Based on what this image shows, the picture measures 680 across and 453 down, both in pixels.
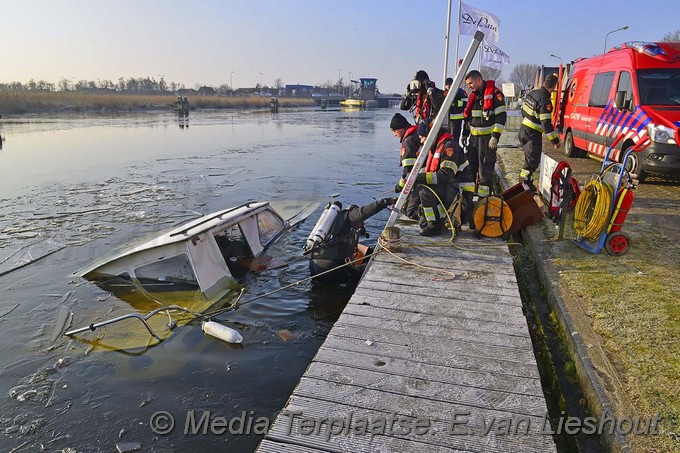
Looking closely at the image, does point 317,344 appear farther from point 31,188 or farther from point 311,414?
point 31,188

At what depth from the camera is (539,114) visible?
742 cm

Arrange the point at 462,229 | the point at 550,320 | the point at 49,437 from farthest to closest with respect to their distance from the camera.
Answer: the point at 462,229, the point at 550,320, the point at 49,437

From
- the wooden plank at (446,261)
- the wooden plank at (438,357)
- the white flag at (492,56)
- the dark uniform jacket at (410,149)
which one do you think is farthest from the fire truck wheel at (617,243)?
the white flag at (492,56)

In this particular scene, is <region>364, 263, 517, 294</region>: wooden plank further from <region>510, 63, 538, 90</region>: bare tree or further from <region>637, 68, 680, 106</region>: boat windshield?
<region>510, 63, 538, 90</region>: bare tree

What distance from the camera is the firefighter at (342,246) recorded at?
6.13 m

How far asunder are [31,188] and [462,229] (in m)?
12.7

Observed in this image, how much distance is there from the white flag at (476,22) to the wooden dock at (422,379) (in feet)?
31.6

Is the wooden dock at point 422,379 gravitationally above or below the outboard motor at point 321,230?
below

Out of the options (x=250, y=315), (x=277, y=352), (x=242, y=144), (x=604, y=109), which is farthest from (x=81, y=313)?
(x=242, y=144)

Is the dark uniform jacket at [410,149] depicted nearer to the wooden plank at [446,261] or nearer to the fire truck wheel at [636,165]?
the wooden plank at [446,261]

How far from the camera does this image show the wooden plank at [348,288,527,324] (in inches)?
154

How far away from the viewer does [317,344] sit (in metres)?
5.10

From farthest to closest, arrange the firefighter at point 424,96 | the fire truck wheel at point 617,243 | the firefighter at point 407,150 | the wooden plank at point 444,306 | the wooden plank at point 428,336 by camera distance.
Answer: the firefighter at point 424,96
the firefighter at point 407,150
the fire truck wheel at point 617,243
the wooden plank at point 444,306
the wooden plank at point 428,336

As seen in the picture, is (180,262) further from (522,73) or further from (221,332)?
(522,73)
